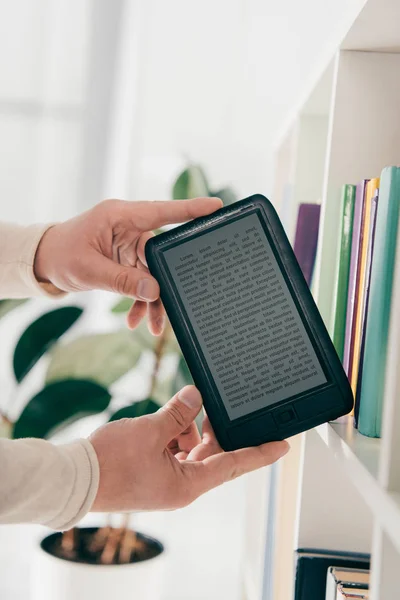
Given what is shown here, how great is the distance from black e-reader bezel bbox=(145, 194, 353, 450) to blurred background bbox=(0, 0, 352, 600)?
110 centimetres

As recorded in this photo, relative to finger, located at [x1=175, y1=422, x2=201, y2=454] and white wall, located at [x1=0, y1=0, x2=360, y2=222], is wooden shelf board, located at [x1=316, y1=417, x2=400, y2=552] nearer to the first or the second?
finger, located at [x1=175, y1=422, x2=201, y2=454]

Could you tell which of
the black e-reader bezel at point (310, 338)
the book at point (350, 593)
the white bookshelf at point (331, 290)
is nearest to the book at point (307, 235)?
the white bookshelf at point (331, 290)

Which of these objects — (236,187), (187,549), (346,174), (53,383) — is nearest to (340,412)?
(346,174)

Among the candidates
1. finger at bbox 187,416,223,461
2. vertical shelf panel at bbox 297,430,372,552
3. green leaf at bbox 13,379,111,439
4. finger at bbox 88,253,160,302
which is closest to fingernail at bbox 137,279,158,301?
finger at bbox 88,253,160,302

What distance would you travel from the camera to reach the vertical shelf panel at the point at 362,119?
2.56 ft

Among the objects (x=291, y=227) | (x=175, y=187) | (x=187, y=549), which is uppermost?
(x=175, y=187)

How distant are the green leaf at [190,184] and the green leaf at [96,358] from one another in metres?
0.33

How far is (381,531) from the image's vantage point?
504 mm

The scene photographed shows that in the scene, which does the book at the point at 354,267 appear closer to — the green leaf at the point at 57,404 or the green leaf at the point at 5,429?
the green leaf at the point at 57,404

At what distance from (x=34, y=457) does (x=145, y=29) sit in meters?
1.41

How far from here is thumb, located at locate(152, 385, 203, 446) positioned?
71 cm

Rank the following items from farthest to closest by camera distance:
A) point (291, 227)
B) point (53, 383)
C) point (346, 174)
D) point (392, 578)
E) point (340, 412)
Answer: point (53, 383) → point (291, 227) → point (346, 174) → point (340, 412) → point (392, 578)

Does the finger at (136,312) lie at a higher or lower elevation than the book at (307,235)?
lower

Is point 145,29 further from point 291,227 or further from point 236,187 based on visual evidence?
Answer: point 291,227
